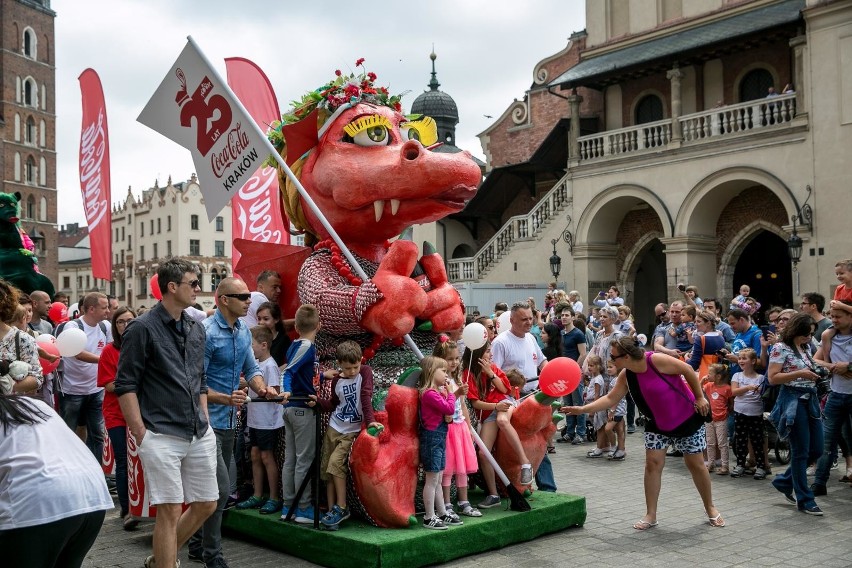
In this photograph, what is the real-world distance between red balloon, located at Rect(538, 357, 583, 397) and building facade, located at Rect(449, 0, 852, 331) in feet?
42.9

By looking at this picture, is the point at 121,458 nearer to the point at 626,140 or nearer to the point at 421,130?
the point at 421,130

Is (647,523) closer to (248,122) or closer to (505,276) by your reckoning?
(248,122)

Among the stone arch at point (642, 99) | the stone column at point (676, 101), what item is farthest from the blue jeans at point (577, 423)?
the stone arch at point (642, 99)

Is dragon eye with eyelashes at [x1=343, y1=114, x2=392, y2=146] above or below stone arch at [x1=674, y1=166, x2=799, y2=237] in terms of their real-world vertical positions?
below

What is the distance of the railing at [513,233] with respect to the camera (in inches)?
906

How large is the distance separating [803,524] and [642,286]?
64.1 feet

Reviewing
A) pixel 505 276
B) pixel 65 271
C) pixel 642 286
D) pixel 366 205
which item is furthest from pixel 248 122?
pixel 65 271

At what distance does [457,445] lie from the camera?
5660 millimetres

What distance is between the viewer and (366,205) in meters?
5.90

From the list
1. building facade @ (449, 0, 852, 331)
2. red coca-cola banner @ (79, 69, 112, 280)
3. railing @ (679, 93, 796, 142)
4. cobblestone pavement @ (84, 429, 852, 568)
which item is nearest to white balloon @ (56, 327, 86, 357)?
cobblestone pavement @ (84, 429, 852, 568)

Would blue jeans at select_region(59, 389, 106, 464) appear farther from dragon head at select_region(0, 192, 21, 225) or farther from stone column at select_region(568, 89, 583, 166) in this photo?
stone column at select_region(568, 89, 583, 166)

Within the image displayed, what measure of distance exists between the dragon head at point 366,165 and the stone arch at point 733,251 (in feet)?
51.0

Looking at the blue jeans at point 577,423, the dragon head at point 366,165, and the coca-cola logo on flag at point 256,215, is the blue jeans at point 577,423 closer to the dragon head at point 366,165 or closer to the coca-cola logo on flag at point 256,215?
the coca-cola logo on flag at point 256,215

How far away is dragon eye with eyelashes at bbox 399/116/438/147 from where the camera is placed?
6230mm
